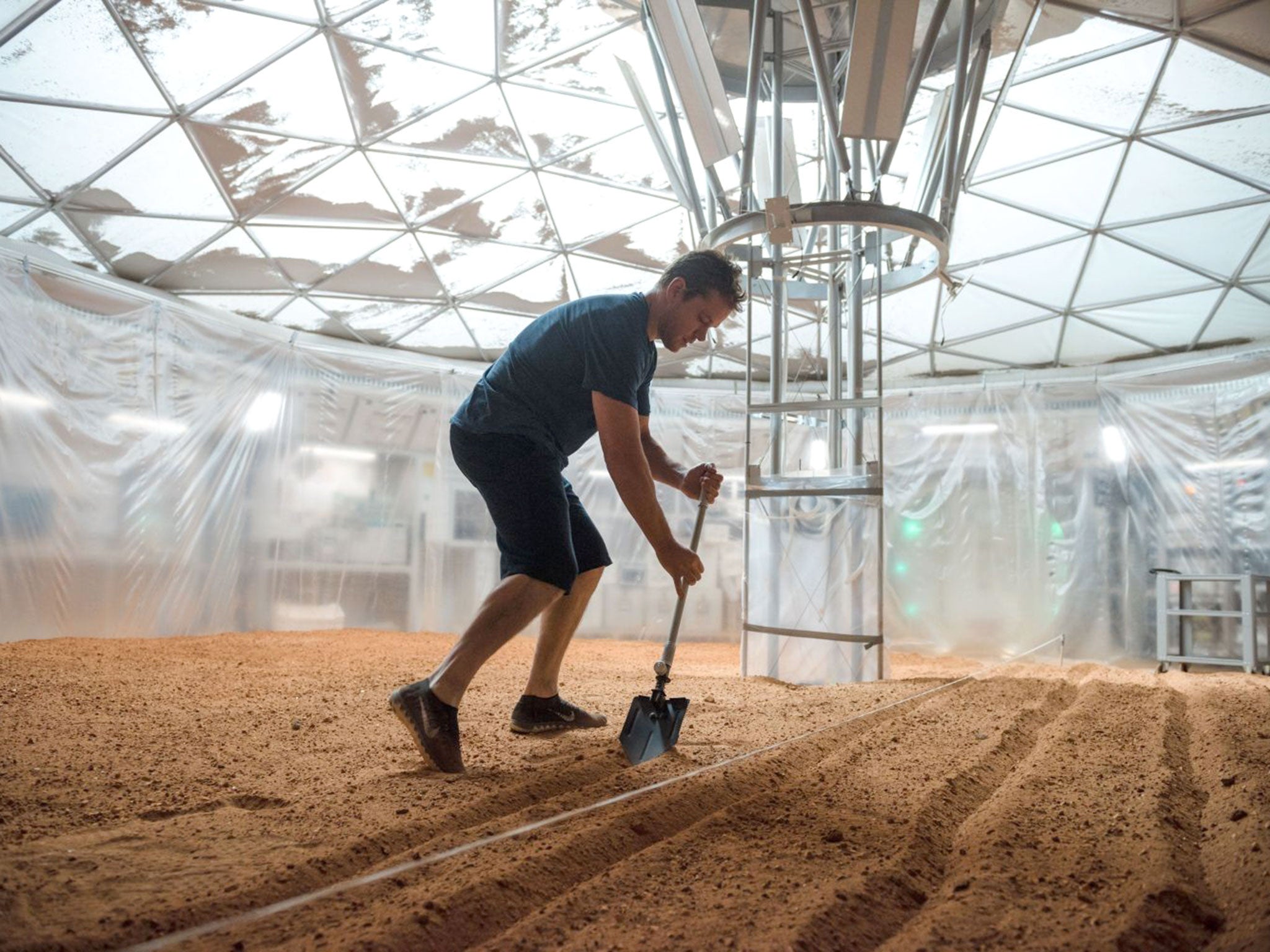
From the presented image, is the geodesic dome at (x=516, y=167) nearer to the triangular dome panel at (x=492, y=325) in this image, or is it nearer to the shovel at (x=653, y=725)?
the triangular dome panel at (x=492, y=325)

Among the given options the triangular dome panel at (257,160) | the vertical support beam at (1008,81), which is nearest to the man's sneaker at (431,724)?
the vertical support beam at (1008,81)

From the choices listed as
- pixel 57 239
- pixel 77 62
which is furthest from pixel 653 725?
pixel 57 239

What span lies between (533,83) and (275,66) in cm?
210

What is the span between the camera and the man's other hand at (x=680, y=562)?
2771 mm

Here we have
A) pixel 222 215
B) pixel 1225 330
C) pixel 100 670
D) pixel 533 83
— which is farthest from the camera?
pixel 1225 330

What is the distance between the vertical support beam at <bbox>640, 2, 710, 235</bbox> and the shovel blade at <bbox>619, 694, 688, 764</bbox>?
5.00 m

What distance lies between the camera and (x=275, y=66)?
6953mm

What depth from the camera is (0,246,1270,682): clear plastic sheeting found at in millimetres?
7160

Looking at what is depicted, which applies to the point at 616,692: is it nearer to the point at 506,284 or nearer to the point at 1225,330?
the point at 506,284

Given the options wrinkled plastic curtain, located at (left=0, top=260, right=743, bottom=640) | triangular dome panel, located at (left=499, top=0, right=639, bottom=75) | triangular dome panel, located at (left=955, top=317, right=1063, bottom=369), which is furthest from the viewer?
triangular dome panel, located at (left=955, top=317, right=1063, bottom=369)

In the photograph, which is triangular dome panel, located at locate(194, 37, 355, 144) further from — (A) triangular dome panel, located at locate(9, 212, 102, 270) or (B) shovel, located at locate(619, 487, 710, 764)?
(B) shovel, located at locate(619, 487, 710, 764)

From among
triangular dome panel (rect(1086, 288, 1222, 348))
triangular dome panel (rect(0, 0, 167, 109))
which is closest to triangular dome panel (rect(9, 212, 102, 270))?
triangular dome panel (rect(0, 0, 167, 109))

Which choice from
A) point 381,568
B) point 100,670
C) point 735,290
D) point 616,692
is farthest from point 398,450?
point 735,290

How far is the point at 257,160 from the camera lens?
791 cm
